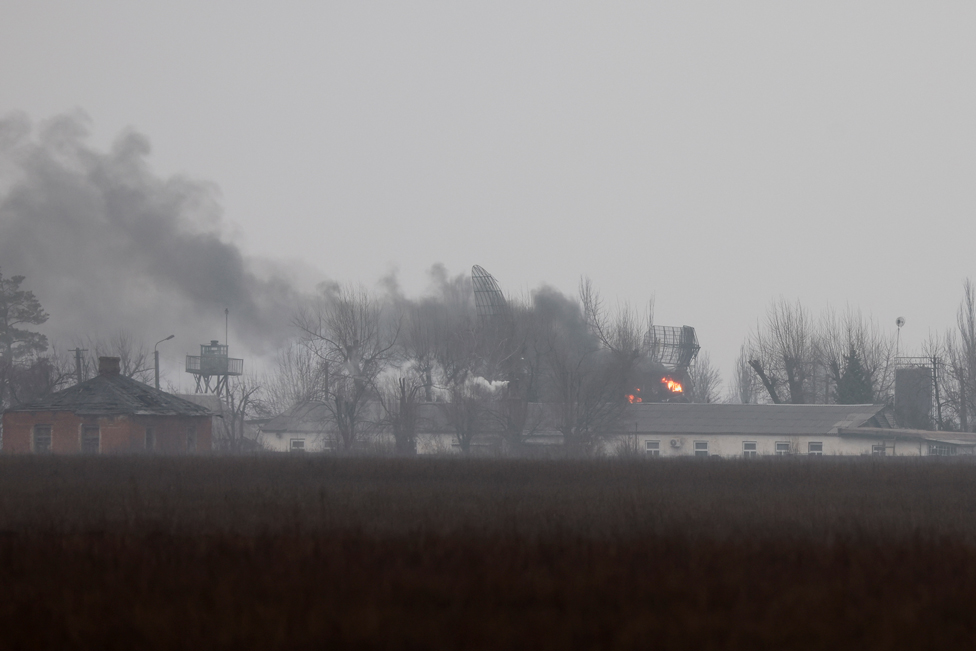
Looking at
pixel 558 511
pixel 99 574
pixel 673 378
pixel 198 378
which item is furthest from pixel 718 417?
pixel 99 574

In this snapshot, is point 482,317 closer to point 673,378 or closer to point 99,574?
point 673,378

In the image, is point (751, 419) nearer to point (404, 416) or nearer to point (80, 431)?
point (404, 416)

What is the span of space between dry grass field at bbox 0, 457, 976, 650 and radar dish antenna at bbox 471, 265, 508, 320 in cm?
5775

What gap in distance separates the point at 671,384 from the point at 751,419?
20155 millimetres

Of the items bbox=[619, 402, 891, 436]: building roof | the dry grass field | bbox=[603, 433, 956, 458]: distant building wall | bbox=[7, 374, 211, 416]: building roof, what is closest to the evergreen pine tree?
bbox=[619, 402, 891, 436]: building roof

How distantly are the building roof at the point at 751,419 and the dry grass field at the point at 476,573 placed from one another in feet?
139

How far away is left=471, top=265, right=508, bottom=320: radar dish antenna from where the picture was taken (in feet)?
271

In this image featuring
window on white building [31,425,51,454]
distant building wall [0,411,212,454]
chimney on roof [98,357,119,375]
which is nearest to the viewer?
distant building wall [0,411,212,454]

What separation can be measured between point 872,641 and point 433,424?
197 feet

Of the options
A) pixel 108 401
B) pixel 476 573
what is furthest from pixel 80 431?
pixel 476 573

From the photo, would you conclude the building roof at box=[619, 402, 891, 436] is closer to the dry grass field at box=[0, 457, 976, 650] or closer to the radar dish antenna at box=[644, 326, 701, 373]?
the radar dish antenna at box=[644, 326, 701, 373]

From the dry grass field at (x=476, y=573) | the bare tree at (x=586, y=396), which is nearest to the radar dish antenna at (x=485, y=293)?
the bare tree at (x=586, y=396)

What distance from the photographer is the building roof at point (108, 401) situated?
51594mm

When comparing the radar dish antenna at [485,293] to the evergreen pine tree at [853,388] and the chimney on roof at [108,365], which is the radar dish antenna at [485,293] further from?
the chimney on roof at [108,365]
